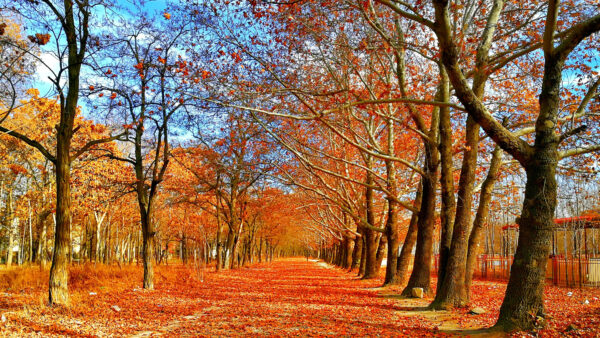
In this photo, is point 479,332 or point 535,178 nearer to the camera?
point 535,178

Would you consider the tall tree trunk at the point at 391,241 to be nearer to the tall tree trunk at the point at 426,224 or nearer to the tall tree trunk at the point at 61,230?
the tall tree trunk at the point at 426,224

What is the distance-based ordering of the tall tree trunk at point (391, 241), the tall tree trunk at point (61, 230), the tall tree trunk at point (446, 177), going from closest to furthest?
the tall tree trunk at point (61, 230) → the tall tree trunk at point (446, 177) → the tall tree trunk at point (391, 241)

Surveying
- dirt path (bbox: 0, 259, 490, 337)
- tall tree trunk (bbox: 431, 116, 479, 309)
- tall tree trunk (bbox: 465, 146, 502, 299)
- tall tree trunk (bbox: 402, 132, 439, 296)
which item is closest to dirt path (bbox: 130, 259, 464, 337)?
dirt path (bbox: 0, 259, 490, 337)

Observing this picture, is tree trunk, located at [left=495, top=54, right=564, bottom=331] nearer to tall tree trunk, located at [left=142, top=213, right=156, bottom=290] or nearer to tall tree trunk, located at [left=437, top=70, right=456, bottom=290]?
tall tree trunk, located at [left=437, top=70, right=456, bottom=290]

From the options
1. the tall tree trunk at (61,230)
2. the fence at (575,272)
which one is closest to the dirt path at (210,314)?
the tall tree trunk at (61,230)

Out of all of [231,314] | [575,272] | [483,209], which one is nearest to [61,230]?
[231,314]

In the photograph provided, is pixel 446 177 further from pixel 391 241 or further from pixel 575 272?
pixel 575 272

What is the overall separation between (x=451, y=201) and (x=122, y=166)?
19.3 m

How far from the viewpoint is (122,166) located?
23.5 meters

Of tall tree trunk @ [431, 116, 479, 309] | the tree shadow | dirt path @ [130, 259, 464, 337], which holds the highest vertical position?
tall tree trunk @ [431, 116, 479, 309]

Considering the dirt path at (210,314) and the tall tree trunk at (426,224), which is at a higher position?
the tall tree trunk at (426,224)

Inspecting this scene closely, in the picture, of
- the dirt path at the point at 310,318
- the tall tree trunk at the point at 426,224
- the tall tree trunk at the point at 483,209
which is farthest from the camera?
the tall tree trunk at the point at 426,224

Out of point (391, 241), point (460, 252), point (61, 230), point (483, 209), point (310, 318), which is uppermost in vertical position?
point (483, 209)

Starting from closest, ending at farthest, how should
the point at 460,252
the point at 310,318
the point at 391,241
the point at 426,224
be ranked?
1. the point at 310,318
2. the point at 460,252
3. the point at 426,224
4. the point at 391,241
